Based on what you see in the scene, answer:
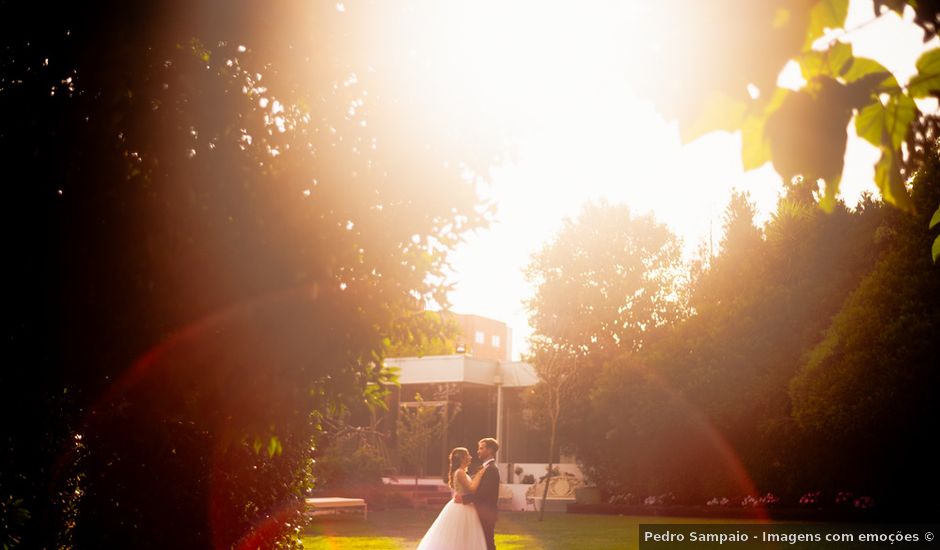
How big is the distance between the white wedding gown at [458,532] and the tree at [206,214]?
5.05 meters

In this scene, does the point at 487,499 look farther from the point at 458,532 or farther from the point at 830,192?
the point at 830,192

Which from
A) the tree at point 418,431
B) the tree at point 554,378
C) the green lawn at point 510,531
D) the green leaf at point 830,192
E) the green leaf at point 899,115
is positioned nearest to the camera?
the green leaf at point 830,192

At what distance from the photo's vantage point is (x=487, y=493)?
11867mm

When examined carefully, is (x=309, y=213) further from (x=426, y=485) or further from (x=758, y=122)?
(x=426, y=485)

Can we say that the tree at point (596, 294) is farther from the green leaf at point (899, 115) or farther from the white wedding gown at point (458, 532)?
the green leaf at point (899, 115)

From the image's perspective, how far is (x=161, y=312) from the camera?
5883mm

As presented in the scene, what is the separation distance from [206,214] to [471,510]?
755 centimetres

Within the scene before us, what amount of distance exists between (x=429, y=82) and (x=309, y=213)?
5.03 ft

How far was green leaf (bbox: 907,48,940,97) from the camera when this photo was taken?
212 centimetres

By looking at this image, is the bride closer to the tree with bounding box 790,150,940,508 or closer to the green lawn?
the green lawn

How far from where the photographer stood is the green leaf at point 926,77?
6.95 ft

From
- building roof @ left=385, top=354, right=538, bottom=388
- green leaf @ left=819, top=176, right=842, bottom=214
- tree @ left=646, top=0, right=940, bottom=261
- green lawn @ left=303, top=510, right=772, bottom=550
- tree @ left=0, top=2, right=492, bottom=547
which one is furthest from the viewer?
building roof @ left=385, top=354, right=538, bottom=388

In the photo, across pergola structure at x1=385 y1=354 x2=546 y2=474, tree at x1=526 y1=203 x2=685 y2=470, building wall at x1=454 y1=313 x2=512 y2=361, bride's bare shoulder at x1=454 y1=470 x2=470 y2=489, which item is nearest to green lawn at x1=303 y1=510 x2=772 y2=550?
tree at x1=526 y1=203 x2=685 y2=470

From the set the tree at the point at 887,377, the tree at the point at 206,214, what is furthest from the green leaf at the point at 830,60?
the tree at the point at 887,377
